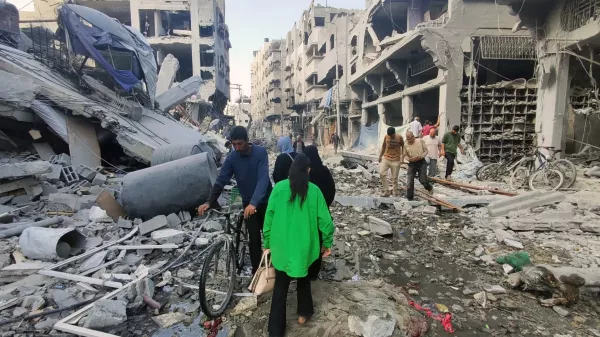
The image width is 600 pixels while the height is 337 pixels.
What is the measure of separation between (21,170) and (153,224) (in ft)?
10.3

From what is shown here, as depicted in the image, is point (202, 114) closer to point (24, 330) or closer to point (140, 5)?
point (140, 5)

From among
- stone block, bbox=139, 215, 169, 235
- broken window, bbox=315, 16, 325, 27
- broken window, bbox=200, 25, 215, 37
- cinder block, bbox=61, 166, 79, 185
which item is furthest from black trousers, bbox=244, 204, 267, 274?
broken window, bbox=315, 16, 325, 27

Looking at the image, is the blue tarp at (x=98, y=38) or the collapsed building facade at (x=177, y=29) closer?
the blue tarp at (x=98, y=38)

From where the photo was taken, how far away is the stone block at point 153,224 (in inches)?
189

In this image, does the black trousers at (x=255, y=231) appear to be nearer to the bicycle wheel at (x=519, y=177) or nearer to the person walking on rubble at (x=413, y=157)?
the person walking on rubble at (x=413, y=157)

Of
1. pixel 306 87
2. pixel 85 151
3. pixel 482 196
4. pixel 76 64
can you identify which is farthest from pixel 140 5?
pixel 482 196

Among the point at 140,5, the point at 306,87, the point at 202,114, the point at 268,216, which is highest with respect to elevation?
the point at 140,5

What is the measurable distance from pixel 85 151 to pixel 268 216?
29.3 ft

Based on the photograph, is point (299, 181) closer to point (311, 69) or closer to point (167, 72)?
point (167, 72)

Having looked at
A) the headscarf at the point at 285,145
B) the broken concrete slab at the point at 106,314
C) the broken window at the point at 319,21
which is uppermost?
the broken window at the point at 319,21

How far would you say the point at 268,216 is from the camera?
8.54 feet

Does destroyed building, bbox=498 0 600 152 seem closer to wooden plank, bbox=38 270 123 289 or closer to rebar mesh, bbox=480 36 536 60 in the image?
rebar mesh, bbox=480 36 536 60

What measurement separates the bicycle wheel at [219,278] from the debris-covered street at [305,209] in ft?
0.07

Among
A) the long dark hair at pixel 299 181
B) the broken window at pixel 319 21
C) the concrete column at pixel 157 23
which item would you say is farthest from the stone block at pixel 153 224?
the broken window at pixel 319 21
